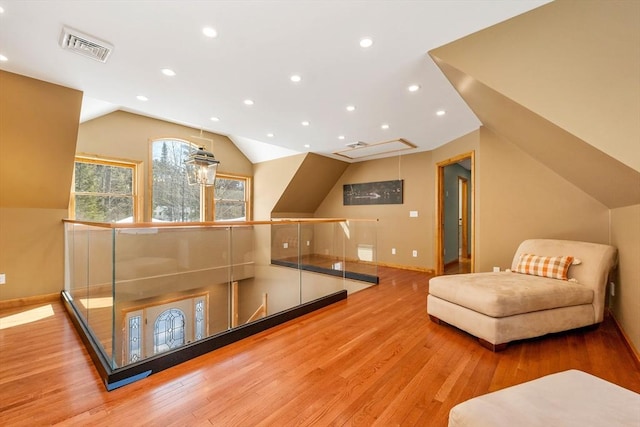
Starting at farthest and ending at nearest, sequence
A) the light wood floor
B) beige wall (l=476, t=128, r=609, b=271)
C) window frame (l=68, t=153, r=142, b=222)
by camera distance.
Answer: window frame (l=68, t=153, r=142, b=222) < beige wall (l=476, t=128, r=609, b=271) < the light wood floor

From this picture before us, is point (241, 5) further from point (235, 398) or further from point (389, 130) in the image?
point (389, 130)

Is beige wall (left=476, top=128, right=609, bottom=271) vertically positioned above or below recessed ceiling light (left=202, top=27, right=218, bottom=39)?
below

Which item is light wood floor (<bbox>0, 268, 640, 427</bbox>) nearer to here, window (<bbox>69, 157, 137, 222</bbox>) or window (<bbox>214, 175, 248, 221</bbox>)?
window (<bbox>69, 157, 137, 222</bbox>)

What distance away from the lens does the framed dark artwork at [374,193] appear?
6129 mm

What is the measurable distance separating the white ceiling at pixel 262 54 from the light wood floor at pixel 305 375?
267 cm

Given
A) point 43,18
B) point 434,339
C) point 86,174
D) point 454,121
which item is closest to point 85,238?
point 43,18

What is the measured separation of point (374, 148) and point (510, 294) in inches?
155

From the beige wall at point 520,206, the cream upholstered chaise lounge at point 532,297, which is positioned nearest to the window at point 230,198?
the cream upholstered chaise lounge at point 532,297

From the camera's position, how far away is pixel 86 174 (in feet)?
15.3

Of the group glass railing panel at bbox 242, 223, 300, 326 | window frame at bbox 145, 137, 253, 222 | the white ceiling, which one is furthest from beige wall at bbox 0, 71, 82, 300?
glass railing panel at bbox 242, 223, 300, 326

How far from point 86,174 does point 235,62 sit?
4.01 meters

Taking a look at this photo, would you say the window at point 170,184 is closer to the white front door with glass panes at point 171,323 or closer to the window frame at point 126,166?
the window frame at point 126,166

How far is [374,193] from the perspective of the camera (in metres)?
6.51

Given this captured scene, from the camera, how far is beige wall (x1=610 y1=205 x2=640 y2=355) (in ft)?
7.55
